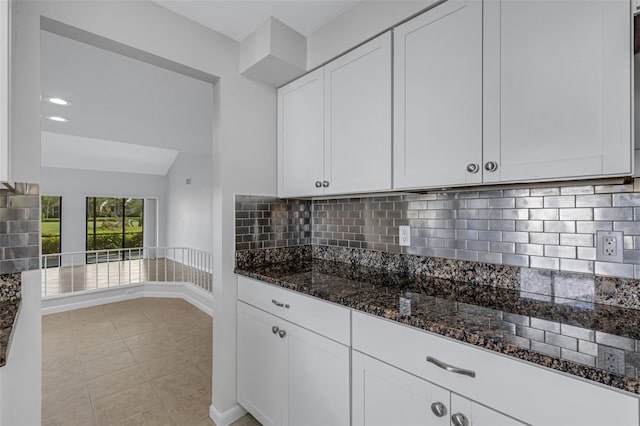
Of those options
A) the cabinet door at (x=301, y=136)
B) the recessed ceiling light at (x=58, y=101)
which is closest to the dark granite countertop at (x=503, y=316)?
the cabinet door at (x=301, y=136)

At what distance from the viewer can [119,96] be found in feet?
9.90

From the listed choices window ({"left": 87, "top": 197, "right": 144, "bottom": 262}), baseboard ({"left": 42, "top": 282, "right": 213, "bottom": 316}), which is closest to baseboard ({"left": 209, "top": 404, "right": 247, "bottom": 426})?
baseboard ({"left": 42, "top": 282, "right": 213, "bottom": 316})

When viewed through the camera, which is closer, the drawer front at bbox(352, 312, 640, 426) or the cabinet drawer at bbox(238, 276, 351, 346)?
the drawer front at bbox(352, 312, 640, 426)

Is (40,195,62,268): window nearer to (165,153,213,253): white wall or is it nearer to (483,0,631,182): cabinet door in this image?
(165,153,213,253): white wall

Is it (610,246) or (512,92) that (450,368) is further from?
(512,92)

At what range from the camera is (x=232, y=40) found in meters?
1.95

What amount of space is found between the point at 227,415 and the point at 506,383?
5.55ft

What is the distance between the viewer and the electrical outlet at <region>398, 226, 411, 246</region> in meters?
1.81

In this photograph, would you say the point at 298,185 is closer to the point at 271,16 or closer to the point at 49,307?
the point at 271,16

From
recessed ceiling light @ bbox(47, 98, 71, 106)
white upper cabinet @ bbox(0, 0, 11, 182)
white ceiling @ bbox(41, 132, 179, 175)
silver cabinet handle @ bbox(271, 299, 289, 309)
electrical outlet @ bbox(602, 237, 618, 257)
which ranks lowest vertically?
silver cabinet handle @ bbox(271, 299, 289, 309)

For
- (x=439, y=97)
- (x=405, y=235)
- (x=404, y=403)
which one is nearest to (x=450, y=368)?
(x=404, y=403)

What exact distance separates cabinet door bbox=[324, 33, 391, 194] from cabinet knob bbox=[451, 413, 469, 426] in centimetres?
96

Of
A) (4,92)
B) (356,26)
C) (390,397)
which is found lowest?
(390,397)

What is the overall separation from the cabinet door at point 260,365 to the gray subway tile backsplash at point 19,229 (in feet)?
3.42
